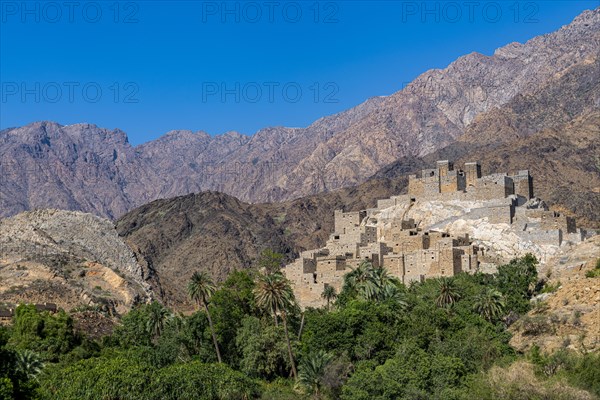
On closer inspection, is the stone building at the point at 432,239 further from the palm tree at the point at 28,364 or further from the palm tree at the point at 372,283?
the palm tree at the point at 28,364

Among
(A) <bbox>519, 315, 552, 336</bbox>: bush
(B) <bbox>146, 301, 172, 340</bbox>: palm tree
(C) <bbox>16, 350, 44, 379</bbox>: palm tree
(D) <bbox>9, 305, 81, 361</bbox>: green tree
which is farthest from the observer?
(B) <bbox>146, 301, 172, 340</bbox>: palm tree

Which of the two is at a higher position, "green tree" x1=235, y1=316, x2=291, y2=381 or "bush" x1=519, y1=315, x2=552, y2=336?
"bush" x1=519, y1=315, x2=552, y2=336

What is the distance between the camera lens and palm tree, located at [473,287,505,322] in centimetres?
8475

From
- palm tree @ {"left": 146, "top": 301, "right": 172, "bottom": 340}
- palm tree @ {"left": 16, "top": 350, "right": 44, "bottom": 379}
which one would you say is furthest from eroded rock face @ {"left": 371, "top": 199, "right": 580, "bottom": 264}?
palm tree @ {"left": 16, "top": 350, "right": 44, "bottom": 379}

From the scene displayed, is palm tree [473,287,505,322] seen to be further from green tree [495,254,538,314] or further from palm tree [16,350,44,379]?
palm tree [16,350,44,379]

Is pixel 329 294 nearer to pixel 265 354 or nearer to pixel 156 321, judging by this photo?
pixel 265 354

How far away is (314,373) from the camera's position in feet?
248

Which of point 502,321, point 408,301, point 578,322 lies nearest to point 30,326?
point 408,301

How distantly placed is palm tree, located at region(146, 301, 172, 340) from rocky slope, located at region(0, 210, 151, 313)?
1783 centimetres

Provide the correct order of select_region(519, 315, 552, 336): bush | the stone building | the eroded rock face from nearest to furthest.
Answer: select_region(519, 315, 552, 336): bush → the stone building → the eroded rock face

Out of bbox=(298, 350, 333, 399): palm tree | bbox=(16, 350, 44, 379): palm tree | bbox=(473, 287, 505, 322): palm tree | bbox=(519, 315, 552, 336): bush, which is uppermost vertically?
bbox=(473, 287, 505, 322): palm tree

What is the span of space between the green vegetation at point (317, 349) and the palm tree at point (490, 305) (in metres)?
0.10

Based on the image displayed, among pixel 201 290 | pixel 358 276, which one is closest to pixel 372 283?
pixel 358 276

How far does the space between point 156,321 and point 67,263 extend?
3162 cm
